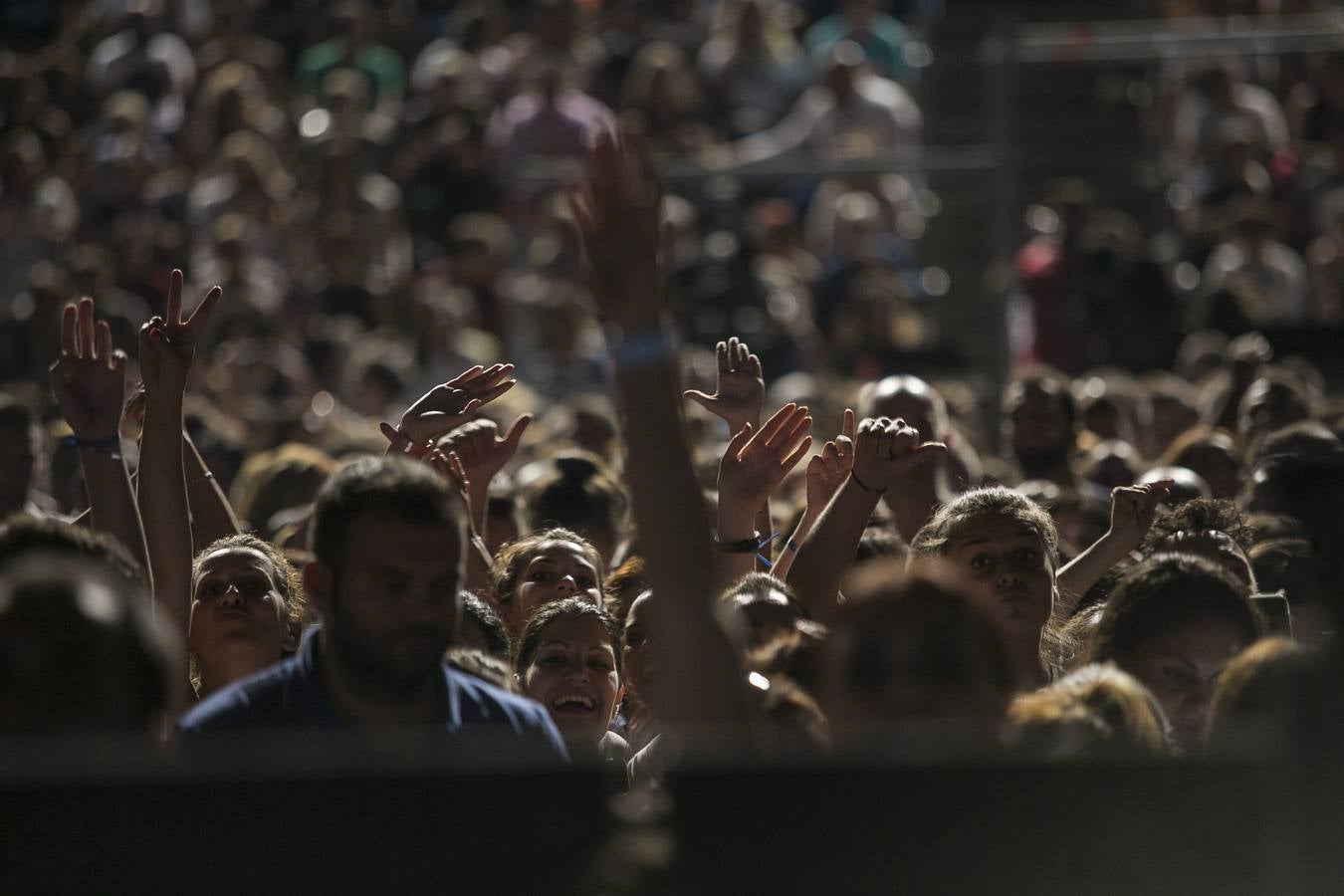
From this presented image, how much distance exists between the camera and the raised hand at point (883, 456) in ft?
15.0

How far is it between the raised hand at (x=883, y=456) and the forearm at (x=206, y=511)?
1806mm

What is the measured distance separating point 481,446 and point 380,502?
2118mm

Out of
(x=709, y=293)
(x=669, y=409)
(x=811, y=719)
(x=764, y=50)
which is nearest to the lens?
(x=669, y=409)

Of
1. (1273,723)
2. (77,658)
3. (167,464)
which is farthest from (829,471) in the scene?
(1273,723)

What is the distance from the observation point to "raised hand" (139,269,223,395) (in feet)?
16.0

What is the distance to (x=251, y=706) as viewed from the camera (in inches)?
131

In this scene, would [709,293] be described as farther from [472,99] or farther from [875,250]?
[472,99]

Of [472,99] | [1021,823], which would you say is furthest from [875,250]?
[1021,823]

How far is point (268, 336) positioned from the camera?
12.2 metres

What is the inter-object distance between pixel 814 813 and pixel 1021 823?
218mm

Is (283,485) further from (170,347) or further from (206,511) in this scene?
(170,347)

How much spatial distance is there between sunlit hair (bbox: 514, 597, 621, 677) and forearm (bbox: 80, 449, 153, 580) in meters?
0.87

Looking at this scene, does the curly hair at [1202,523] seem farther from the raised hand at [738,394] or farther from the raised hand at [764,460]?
the raised hand at [738,394]

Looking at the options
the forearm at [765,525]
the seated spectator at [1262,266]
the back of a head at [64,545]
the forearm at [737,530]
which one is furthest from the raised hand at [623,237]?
the seated spectator at [1262,266]
